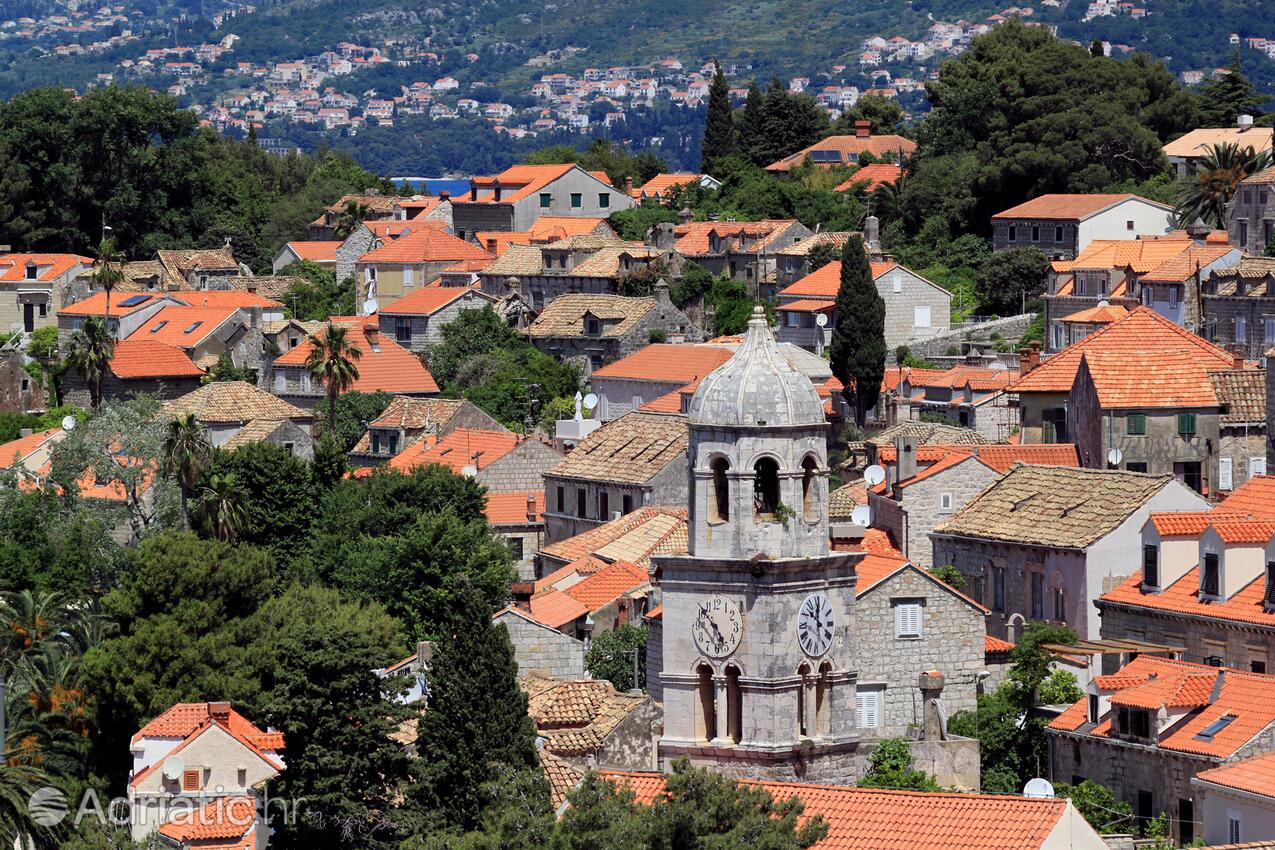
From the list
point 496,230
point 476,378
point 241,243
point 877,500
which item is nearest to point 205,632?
point 877,500

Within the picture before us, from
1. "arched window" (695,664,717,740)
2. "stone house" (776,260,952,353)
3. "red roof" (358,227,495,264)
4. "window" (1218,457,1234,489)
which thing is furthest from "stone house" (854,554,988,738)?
"red roof" (358,227,495,264)

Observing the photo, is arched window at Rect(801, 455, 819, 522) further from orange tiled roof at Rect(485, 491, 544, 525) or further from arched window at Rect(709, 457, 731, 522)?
orange tiled roof at Rect(485, 491, 544, 525)

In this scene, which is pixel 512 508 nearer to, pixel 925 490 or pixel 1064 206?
pixel 925 490

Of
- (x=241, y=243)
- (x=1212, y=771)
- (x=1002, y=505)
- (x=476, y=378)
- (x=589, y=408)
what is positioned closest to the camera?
(x=1212, y=771)

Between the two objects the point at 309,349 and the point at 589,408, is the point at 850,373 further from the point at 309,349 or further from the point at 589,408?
the point at 309,349

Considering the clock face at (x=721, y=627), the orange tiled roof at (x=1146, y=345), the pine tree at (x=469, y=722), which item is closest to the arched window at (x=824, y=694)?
the clock face at (x=721, y=627)

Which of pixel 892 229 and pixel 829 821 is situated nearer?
pixel 829 821
